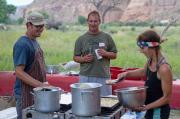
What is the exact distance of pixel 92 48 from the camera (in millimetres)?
4895

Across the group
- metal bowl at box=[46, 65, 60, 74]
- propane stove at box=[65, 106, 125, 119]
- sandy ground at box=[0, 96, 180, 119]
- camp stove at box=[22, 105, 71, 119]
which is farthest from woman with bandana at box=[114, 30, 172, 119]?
metal bowl at box=[46, 65, 60, 74]

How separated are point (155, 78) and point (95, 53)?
1819mm

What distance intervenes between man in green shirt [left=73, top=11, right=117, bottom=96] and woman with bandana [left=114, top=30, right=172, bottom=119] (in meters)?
1.67

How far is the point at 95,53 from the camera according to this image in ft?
15.9

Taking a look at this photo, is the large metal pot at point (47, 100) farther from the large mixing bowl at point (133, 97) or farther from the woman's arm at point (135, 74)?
the woman's arm at point (135, 74)

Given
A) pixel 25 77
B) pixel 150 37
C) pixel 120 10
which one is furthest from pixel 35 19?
pixel 120 10

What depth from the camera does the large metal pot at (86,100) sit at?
282cm

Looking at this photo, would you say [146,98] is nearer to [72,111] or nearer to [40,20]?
[72,111]

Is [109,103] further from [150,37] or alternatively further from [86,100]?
[150,37]

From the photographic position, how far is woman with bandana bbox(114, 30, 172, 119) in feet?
9.81

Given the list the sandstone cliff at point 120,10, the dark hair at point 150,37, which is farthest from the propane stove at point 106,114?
the sandstone cliff at point 120,10

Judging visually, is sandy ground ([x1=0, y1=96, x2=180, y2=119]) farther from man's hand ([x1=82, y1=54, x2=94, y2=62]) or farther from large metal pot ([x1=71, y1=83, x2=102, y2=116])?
large metal pot ([x1=71, y1=83, x2=102, y2=116])

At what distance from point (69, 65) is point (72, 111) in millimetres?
3935

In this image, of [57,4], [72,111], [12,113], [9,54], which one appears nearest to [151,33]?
[72,111]
